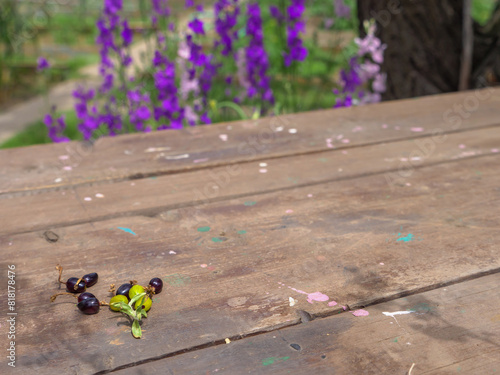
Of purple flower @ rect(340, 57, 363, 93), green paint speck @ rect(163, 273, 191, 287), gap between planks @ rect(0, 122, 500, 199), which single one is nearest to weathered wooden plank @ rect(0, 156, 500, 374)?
green paint speck @ rect(163, 273, 191, 287)

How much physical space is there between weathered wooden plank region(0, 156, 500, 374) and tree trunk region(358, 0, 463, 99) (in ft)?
5.38

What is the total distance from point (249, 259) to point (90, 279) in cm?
25

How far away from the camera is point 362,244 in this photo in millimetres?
980

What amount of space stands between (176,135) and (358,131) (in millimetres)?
511

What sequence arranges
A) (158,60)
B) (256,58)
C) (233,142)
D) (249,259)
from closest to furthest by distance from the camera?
1. (249,259)
2. (233,142)
3. (158,60)
4. (256,58)

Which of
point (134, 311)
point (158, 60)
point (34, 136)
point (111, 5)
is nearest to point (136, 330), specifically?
point (134, 311)

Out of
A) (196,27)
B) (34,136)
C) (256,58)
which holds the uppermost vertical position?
(196,27)

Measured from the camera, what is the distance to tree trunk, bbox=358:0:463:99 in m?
2.65

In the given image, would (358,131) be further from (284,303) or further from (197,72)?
(197,72)

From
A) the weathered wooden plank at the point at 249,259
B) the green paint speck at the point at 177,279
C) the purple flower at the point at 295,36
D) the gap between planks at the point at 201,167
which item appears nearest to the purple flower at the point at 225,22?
the purple flower at the point at 295,36

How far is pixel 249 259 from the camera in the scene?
3.05ft

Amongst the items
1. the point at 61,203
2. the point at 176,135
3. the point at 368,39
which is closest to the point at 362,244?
the point at 61,203

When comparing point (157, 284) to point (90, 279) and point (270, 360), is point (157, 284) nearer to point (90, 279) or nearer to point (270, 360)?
point (90, 279)

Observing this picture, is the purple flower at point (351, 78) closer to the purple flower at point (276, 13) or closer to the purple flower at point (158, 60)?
the purple flower at point (276, 13)
